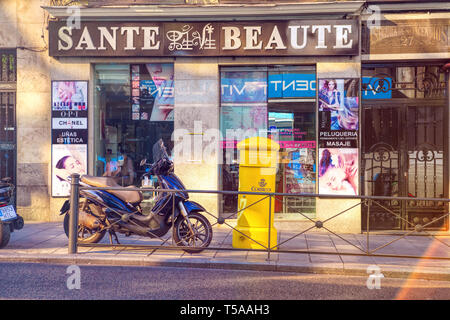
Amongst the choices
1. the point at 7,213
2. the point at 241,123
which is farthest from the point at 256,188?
the point at 7,213

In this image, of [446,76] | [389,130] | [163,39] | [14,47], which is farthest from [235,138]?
[14,47]

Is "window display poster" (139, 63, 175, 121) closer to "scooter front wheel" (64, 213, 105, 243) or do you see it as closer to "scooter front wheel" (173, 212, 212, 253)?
"scooter front wheel" (64, 213, 105, 243)

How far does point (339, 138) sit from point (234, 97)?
103 inches

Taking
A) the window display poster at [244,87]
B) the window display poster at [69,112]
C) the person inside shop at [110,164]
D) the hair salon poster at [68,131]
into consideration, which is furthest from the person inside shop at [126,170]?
the window display poster at [244,87]

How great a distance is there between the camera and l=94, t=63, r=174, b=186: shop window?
10.7m

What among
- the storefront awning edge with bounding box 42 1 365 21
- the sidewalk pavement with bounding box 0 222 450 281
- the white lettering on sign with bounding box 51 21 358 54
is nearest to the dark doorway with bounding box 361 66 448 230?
the white lettering on sign with bounding box 51 21 358 54

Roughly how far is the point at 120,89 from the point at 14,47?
269 cm

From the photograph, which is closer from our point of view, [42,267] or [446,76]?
[42,267]

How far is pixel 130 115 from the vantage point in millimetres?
10758

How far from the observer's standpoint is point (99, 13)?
10.2 metres

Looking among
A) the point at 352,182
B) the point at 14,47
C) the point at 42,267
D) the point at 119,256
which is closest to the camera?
the point at 42,267

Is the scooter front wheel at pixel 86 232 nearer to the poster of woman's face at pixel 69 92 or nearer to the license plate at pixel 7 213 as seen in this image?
the license plate at pixel 7 213

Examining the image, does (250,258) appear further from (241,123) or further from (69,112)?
(69,112)

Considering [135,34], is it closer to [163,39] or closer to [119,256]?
[163,39]
